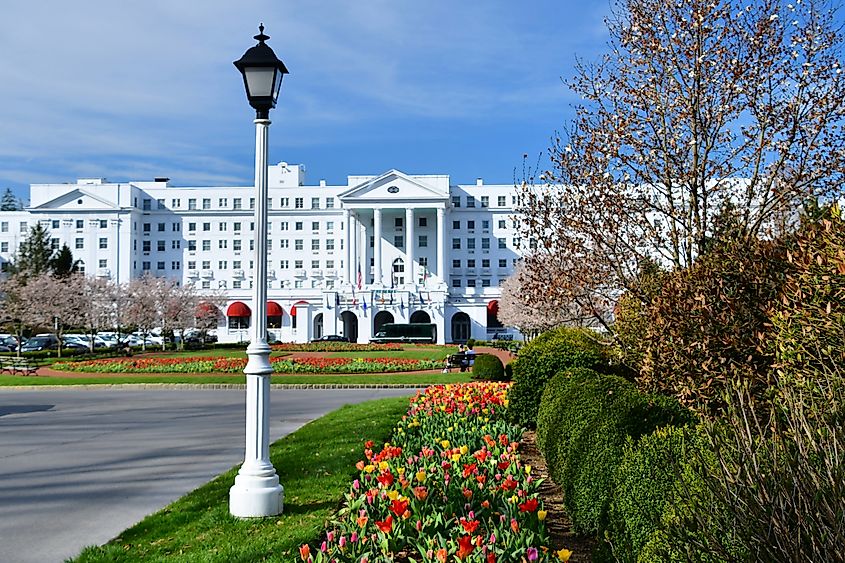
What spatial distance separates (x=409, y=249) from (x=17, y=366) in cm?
6057

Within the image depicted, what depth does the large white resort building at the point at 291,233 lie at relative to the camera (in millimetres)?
90562

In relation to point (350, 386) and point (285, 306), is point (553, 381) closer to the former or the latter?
point (350, 386)

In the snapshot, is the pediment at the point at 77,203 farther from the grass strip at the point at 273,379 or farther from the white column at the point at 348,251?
the grass strip at the point at 273,379

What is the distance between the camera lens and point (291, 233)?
9625 cm

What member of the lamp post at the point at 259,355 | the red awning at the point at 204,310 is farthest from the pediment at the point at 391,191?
the lamp post at the point at 259,355

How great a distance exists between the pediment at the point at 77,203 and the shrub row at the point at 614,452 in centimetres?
9535

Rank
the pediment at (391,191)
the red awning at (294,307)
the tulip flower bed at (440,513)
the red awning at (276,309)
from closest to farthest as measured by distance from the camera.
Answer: the tulip flower bed at (440,513) < the red awning at (294,307) < the red awning at (276,309) < the pediment at (391,191)

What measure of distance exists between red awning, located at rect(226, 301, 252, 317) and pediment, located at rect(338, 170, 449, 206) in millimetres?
16734

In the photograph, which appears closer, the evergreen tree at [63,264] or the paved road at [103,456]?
the paved road at [103,456]

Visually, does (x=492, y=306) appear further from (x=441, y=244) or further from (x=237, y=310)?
(x=237, y=310)

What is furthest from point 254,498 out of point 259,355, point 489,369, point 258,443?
point 489,369

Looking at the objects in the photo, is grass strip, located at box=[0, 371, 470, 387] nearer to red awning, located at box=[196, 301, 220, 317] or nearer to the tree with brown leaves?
the tree with brown leaves

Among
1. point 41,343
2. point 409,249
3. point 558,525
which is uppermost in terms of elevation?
point 409,249

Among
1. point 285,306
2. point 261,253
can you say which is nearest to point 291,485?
point 261,253
